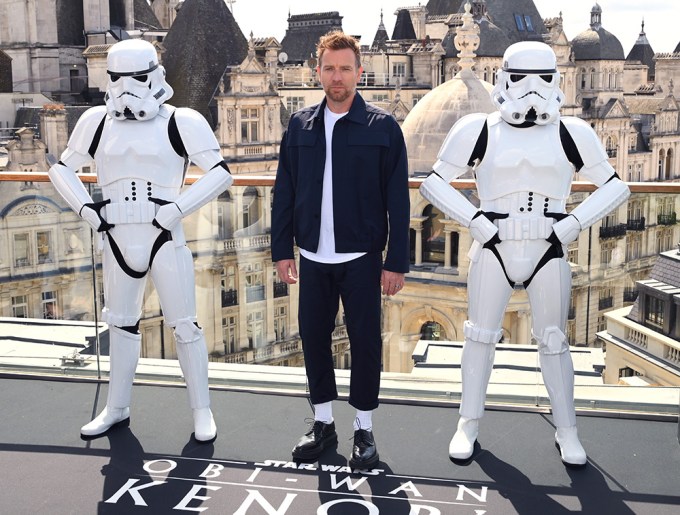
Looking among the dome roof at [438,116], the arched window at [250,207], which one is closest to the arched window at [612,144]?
the dome roof at [438,116]

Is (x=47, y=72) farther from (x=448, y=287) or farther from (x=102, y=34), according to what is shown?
(x=448, y=287)

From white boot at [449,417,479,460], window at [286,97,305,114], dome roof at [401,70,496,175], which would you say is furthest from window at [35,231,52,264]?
window at [286,97,305,114]

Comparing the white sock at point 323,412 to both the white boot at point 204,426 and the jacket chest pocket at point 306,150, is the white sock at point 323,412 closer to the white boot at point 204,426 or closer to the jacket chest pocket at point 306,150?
the white boot at point 204,426

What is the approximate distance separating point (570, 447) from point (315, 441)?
3.63ft

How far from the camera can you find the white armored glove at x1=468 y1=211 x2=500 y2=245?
14.1ft

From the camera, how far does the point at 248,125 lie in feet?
112

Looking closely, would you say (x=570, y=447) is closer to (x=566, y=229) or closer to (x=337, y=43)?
(x=566, y=229)

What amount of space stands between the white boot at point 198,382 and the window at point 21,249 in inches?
68.6

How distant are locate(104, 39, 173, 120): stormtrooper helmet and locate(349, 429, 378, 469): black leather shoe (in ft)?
5.49

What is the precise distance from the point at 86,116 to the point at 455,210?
5.58ft

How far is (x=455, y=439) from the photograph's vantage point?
4535 mm

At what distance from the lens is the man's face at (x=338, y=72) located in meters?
4.27

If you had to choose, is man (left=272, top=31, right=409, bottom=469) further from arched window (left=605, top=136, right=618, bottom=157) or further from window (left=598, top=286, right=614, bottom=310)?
arched window (left=605, top=136, right=618, bottom=157)

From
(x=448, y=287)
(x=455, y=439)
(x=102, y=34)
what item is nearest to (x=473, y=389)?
(x=455, y=439)
